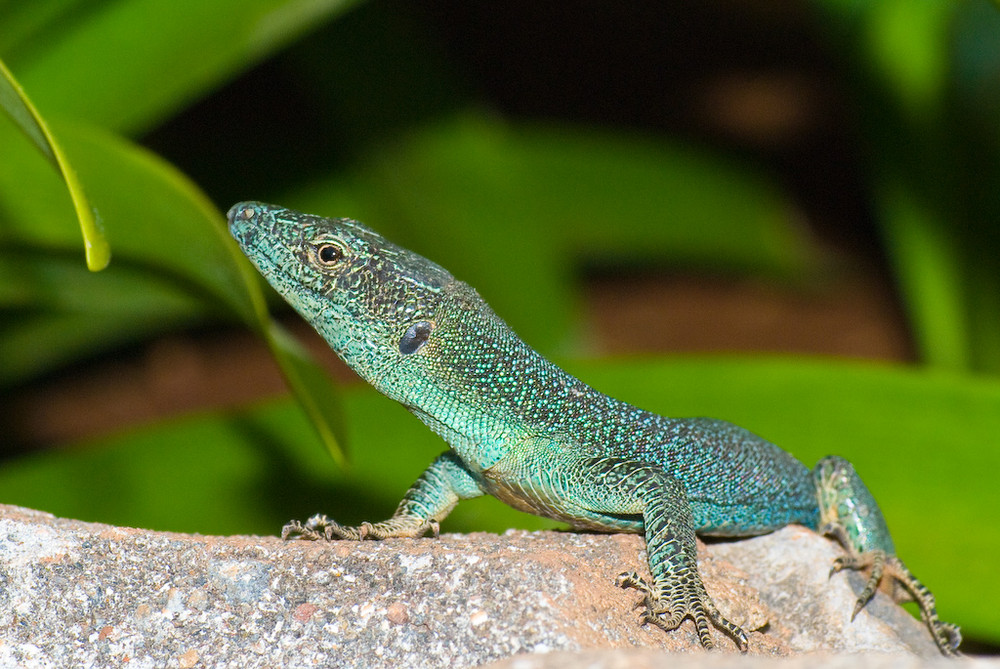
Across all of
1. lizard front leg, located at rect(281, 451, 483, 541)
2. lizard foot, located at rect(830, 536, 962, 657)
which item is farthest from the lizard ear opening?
lizard foot, located at rect(830, 536, 962, 657)

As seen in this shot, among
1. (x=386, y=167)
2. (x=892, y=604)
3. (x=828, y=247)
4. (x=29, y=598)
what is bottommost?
(x=29, y=598)

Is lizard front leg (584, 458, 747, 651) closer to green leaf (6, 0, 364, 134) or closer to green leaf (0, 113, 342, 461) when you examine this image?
green leaf (0, 113, 342, 461)

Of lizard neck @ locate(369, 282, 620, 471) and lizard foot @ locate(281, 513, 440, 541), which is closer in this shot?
lizard foot @ locate(281, 513, 440, 541)

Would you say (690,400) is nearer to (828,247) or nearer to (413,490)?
(413,490)

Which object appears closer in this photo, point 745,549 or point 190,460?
point 745,549

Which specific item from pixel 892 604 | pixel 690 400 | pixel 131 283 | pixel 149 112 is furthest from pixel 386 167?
pixel 892 604
